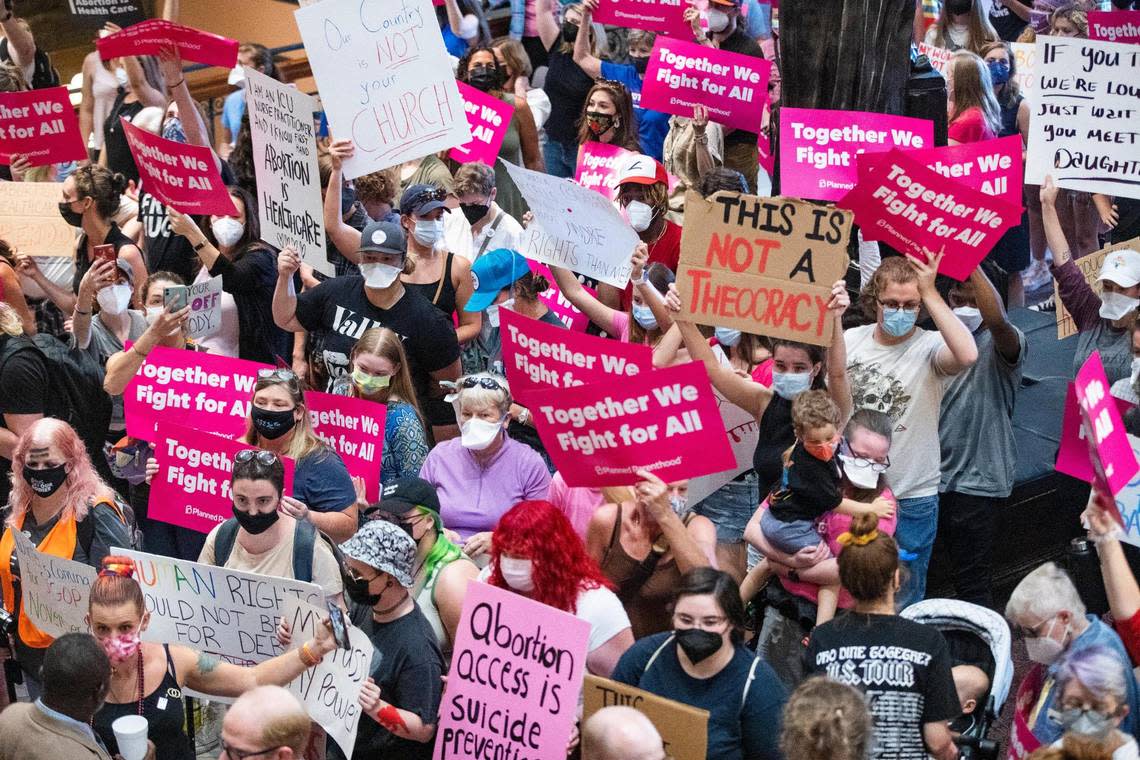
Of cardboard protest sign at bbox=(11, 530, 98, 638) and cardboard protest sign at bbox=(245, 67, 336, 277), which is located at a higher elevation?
cardboard protest sign at bbox=(245, 67, 336, 277)

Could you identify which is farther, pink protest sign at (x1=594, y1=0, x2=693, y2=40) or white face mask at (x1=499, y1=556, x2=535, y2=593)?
pink protest sign at (x1=594, y1=0, x2=693, y2=40)

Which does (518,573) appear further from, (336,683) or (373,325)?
(373,325)

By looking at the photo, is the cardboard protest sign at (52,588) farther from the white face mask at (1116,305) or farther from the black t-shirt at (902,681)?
the white face mask at (1116,305)

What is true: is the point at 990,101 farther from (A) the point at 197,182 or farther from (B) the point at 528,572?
(B) the point at 528,572

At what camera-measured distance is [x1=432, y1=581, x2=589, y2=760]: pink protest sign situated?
16.9 ft

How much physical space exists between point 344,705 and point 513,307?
2.96 meters

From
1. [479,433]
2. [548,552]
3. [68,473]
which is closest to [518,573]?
[548,552]

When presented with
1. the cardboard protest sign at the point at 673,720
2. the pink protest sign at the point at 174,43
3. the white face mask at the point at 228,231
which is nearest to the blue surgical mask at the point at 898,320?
the cardboard protest sign at the point at 673,720

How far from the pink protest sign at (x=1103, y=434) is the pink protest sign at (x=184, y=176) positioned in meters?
4.55

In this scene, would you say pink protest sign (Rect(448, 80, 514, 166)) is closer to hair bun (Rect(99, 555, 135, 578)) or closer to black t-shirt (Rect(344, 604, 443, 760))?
hair bun (Rect(99, 555, 135, 578))

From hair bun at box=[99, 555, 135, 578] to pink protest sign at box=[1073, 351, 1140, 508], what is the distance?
3286mm

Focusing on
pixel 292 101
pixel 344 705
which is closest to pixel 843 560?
pixel 344 705

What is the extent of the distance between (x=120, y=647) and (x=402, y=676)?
908mm

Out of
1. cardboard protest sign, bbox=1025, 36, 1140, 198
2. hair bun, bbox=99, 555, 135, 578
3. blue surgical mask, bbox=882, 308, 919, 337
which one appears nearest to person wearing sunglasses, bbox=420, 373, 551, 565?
hair bun, bbox=99, 555, 135, 578
